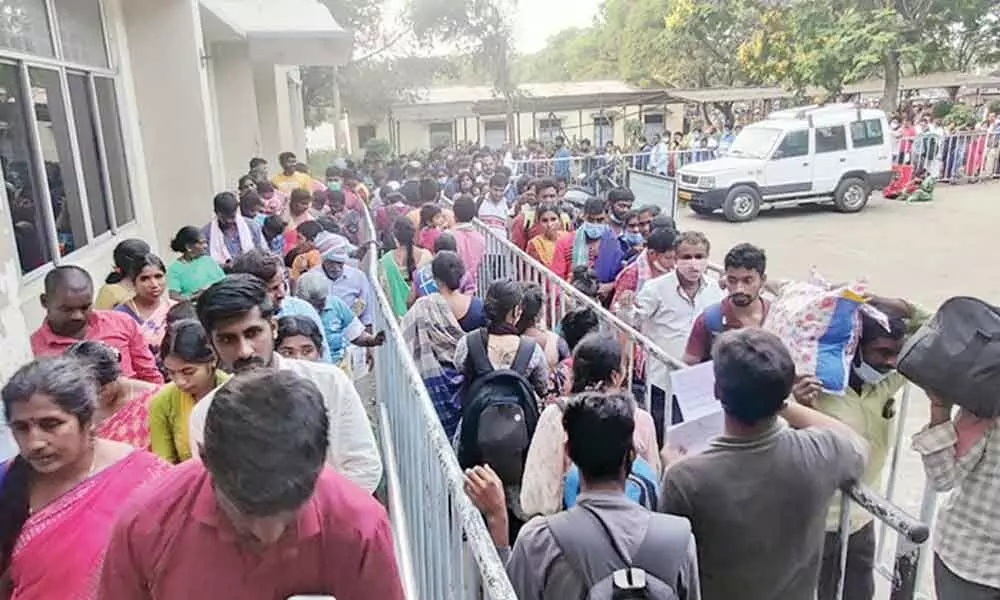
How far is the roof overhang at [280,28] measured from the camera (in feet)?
35.1

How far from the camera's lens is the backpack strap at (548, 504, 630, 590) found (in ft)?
5.63

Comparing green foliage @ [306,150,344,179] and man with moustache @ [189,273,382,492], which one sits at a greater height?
man with moustache @ [189,273,382,492]

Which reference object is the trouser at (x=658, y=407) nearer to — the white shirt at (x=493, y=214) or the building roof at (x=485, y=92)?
the white shirt at (x=493, y=214)

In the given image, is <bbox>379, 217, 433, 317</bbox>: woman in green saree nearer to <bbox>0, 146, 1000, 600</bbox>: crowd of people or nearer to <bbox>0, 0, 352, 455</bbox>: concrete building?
<bbox>0, 146, 1000, 600</bbox>: crowd of people

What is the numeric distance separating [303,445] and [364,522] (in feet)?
0.77

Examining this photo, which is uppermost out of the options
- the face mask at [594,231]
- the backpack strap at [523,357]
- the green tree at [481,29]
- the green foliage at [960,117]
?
the green tree at [481,29]

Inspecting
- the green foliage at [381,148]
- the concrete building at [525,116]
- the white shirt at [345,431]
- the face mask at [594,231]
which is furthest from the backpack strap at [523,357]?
the green foliage at [381,148]

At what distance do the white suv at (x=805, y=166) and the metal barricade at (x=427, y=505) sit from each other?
525 inches

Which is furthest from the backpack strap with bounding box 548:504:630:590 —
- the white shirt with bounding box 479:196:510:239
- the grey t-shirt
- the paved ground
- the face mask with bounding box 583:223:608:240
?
the white shirt with bounding box 479:196:510:239

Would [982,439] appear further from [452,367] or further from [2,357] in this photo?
[2,357]

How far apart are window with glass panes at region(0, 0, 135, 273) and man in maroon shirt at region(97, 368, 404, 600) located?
4.22 metres

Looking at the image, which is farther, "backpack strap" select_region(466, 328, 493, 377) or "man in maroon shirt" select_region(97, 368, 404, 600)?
"backpack strap" select_region(466, 328, 493, 377)

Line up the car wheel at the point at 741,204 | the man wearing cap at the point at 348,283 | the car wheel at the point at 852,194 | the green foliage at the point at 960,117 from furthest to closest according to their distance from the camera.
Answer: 1. the green foliage at the point at 960,117
2. the car wheel at the point at 852,194
3. the car wheel at the point at 741,204
4. the man wearing cap at the point at 348,283

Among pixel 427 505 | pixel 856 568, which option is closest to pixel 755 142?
pixel 856 568
